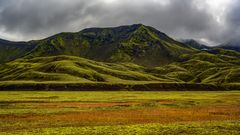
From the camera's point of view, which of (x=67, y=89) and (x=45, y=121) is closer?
(x=45, y=121)

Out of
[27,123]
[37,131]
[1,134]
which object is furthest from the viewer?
[27,123]

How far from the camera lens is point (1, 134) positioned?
113 feet

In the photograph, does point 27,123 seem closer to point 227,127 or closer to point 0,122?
point 0,122

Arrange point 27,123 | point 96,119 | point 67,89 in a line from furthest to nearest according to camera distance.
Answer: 1. point 67,89
2. point 96,119
3. point 27,123

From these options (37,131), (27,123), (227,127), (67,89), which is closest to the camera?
(37,131)

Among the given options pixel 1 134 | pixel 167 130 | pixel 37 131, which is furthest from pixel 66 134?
pixel 167 130

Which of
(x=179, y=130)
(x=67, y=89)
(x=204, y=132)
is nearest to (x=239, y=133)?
(x=204, y=132)

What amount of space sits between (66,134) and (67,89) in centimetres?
16717

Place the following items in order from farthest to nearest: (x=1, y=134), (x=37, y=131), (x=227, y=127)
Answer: (x=227, y=127) < (x=37, y=131) < (x=1, y=134)

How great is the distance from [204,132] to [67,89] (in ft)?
557

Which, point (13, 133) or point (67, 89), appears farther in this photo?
point (67, 89)

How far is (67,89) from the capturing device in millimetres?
199500

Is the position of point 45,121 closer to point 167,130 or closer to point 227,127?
point 167,130

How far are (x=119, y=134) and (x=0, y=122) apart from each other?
21411 mm
